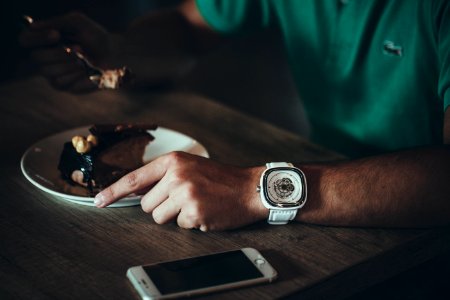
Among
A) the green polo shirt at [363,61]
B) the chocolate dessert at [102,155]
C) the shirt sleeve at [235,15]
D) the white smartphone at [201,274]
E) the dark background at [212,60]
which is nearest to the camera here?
the white smartphone at [201,274]

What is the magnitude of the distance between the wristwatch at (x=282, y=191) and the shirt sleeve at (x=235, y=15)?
0.94m

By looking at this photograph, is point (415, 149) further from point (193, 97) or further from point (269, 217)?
point (193, 97)

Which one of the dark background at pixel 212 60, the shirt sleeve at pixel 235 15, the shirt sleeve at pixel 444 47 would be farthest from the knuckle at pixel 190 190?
the dark background at pixel 212 60

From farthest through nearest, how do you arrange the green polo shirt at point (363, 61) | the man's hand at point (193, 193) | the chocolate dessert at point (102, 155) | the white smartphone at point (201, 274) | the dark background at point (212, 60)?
the dark background at point (212, 60)
the green polo shirt at point (363, 61)
the chocolate dessert at point (102, 155)
the man's hand at point (193, 193)
the white smartphone at point (201, 274)

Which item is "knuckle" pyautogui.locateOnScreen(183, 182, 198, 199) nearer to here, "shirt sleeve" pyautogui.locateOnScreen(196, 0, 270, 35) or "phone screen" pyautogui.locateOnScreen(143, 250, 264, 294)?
"phone screen" pyautogui.locateOnScreen(143, 250, 264, 294)

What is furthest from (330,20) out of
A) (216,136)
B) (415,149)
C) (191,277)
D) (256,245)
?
(191,277)

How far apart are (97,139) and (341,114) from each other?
87cm

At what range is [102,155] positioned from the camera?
118 cm

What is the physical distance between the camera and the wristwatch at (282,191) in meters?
1.04

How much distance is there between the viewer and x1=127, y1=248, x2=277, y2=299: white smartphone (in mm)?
865

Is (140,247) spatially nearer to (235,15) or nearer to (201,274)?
(201,274)

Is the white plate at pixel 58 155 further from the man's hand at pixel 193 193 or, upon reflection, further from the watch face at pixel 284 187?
the watch face at pixel 284 187

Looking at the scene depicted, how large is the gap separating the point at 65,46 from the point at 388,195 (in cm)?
98

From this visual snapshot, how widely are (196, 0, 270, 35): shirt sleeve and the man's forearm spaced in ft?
3.11
